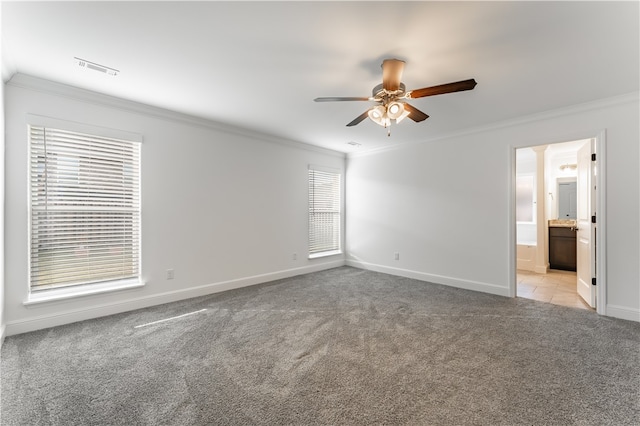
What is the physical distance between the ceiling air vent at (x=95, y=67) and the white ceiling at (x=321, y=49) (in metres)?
0.07

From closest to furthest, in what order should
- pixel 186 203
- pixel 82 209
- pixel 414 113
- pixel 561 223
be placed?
pixel 414 113
pixel 82 209
pixel 186 203
pixel 561 223

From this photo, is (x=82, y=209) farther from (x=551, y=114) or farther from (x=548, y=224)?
(x=548, y=224)

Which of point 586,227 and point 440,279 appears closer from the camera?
point 586,227

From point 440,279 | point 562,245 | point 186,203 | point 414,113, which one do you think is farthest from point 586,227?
point 186,203

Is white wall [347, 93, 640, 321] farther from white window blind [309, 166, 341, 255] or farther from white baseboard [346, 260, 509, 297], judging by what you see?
white window blind [309, 166, 341, 255]

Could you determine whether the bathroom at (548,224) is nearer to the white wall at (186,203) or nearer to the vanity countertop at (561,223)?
the vanity countertop at (561,223)

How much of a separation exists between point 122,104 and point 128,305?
2421 mm

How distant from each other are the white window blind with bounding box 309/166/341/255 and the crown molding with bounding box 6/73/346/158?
1.20 m

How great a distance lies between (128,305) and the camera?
3410 mm

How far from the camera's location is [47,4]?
182 cm

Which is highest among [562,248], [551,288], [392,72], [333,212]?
[392,72]

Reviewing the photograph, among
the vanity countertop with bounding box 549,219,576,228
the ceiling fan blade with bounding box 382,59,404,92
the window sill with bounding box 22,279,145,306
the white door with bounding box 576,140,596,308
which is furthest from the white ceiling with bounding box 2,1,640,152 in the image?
the vanity countertop with bounding box 549,219,576,228

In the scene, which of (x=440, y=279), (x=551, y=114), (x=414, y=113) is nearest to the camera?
(x=414, y=113)

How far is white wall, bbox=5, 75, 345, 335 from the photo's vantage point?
2795 millimetres
